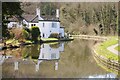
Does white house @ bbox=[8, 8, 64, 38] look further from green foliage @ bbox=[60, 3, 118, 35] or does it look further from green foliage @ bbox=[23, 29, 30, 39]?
green foliage @ bbox=[23, 29, 30, 39]

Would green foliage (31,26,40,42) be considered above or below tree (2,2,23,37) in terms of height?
below

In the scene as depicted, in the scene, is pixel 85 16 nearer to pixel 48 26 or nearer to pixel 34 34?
pixel 48 26

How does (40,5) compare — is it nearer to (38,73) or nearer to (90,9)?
(90,9)

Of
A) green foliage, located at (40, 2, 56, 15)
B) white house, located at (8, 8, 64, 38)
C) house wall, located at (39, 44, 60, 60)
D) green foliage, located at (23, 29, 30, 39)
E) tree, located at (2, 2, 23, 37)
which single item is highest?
green foliage, located at (40, 2, 56, 15)

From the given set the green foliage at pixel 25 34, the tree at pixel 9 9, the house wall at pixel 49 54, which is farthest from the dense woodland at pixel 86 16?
the tree at pixel 9 9

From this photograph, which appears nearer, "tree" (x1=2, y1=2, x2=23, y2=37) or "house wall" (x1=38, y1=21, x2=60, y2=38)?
"tree" (x1=2, y1=2, x2=23, y2=37)

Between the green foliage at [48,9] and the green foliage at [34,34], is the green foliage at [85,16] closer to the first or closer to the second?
the green foliage at [48,9]

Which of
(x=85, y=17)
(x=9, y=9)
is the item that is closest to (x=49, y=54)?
(x=9, y=9)

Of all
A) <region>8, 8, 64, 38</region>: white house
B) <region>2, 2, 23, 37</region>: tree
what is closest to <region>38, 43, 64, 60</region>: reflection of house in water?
<region>2, 2, 23, 37</region>: tree

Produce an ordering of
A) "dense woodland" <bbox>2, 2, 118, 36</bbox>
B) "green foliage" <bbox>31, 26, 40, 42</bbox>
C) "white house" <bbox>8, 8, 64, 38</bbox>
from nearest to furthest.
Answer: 1. "green foliage" <bbox>31, 26, 40, 42</bbox>
2. "white house" <bbox>8, 8, 64, 38</bbox>
3. "dense woodland" <bbox>2, 2, 118, 36</bbox>
